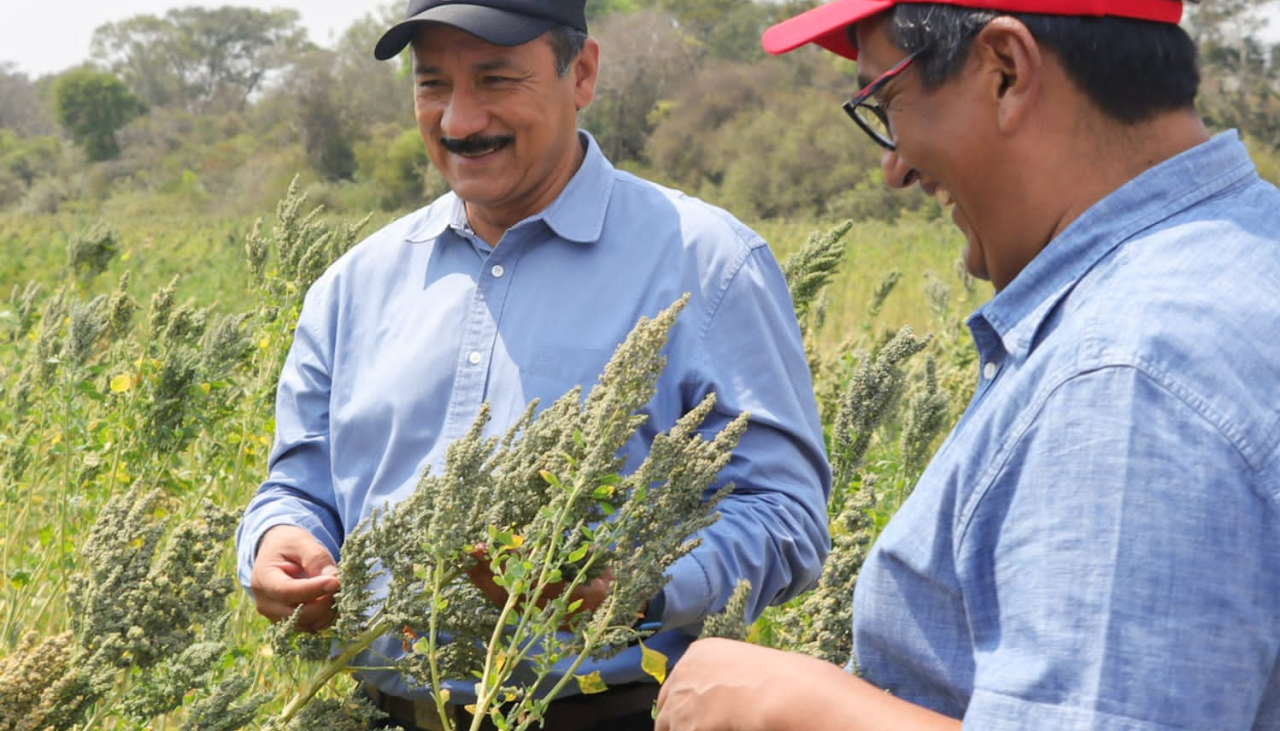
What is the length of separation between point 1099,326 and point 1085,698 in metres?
0.28

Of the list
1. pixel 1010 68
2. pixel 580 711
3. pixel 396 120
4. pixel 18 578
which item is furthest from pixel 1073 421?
pixel 396 120

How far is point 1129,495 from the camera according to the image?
1.02 m

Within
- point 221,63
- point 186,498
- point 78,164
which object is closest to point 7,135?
point 78,164

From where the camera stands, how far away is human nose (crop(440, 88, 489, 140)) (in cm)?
257

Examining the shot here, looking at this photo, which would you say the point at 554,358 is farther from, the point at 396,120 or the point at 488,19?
the point at 396,120

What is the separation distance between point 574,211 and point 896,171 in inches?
45.1

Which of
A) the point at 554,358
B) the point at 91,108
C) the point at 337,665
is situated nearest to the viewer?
the point at 337,665

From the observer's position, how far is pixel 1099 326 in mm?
1106

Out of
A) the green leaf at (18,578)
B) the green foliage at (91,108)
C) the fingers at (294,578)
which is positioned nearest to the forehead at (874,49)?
the fingers at (294,578)

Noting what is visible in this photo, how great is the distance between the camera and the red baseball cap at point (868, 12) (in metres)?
1.26

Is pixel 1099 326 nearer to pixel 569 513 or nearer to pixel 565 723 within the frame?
pixel 569 513

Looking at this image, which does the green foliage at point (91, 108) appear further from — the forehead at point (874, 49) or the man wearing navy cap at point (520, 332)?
the forehead at point (874, 49)

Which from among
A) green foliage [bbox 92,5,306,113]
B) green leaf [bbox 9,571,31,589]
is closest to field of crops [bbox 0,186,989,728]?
green leaf [bbox 9,571,31,589]

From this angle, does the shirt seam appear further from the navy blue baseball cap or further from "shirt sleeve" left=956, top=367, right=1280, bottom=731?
the navy blue baseball cap
